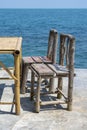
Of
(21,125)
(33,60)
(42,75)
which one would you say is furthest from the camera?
(33,60)

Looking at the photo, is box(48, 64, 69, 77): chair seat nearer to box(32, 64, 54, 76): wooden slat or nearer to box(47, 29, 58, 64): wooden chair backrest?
box(32, 64, 54, 76): wooden slat

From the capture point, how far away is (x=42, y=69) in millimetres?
6539

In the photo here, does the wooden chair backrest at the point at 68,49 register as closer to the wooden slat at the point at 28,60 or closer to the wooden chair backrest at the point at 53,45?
the wooden chair backrest at the point at 53,45

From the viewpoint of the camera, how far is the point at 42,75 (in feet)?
20.6

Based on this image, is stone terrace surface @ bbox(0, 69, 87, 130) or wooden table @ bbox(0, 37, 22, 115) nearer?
stone terrace surface @ bbox(0, 69, 87, 130)

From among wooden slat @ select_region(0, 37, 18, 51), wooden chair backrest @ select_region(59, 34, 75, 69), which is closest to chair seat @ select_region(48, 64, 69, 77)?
wooden chair backrest @ select_region(59, 34, 75, 69)

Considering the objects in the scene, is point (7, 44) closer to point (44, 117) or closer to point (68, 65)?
point (68, 65)

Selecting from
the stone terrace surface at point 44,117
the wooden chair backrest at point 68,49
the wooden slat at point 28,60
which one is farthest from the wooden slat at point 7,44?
the stone terrace surface at point 44,117

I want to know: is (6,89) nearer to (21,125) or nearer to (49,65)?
(49,65)

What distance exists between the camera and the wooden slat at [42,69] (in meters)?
6.28

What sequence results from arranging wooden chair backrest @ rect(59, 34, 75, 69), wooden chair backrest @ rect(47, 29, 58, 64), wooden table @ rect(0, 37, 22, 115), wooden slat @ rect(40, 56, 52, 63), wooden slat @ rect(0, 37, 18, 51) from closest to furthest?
1. wooden table @ rect(0, 37, 22, 115)
2. wooden slat @ rect(0, 37, 18, 51)
3. wooden chair backrest @ rect(59, 34, 75, 69)
4. wooden chair backrest @ rect(47, 29, 58, 64)
5. wooden slat @ rect(40, 56, 52, 63)

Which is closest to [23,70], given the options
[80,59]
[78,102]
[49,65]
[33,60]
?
[33,60]

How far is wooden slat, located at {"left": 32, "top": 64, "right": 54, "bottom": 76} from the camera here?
6284mm

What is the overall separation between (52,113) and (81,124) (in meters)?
0.66
